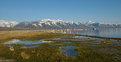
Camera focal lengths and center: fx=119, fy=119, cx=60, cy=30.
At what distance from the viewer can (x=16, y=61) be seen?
21.5 metres

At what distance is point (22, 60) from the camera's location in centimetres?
2212

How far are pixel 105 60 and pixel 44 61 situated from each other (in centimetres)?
1130

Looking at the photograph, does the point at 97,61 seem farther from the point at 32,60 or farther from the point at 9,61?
the point at 9,61

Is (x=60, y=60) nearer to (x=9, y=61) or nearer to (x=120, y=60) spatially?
(x=9, y=61)

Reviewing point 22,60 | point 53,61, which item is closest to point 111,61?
point 53,61

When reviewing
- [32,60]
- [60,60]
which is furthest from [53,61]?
[32,60]

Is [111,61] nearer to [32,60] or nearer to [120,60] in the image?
[120,60]

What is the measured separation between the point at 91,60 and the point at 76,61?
2867mm

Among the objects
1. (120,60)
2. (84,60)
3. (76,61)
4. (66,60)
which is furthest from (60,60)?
(120,60)

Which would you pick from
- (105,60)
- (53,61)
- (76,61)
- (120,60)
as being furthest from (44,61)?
(120,60)

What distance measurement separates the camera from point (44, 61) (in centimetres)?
2173

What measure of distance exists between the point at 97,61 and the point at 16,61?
1465 centimetres

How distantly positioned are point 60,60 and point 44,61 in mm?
2938

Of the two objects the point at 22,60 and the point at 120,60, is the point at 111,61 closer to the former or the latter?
the point at 120,60
